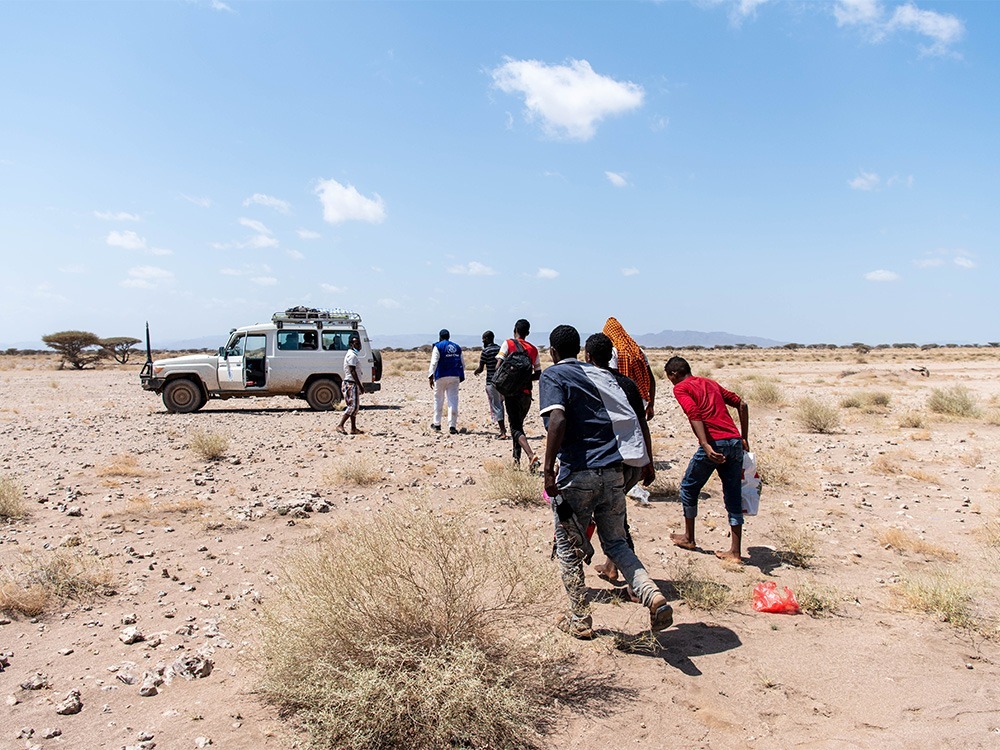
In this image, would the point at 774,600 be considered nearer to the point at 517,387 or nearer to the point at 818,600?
the point at 818,600

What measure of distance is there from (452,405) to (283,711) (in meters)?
8.98

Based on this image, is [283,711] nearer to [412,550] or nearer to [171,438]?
[412,550]

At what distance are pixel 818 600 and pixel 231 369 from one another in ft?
46.9

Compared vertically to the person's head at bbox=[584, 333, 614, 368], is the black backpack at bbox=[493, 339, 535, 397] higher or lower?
lower

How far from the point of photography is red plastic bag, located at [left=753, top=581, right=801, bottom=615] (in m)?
4.79

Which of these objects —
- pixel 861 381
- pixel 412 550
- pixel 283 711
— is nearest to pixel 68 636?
pixel 283 711

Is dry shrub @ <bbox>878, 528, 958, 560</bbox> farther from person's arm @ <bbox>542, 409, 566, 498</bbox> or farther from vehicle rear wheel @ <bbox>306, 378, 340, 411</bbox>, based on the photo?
vehicle rear wheel @ <bbox>306, 378, 340, 411</bbox>

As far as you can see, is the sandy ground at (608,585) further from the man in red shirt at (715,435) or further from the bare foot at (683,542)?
the man in red shirt at (715,435)

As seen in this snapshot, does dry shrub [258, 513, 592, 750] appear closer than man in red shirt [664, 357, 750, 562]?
Yes

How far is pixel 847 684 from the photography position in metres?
3.86

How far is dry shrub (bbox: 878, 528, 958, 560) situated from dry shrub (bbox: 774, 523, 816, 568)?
64 centimetres

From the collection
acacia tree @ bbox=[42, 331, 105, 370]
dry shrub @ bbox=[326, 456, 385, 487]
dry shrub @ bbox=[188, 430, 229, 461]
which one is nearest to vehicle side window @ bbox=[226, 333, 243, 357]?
dry shrub @ bbox=[188, 430, 229, 461]

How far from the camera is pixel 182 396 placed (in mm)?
16047

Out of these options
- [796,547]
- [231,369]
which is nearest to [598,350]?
[796,547]
